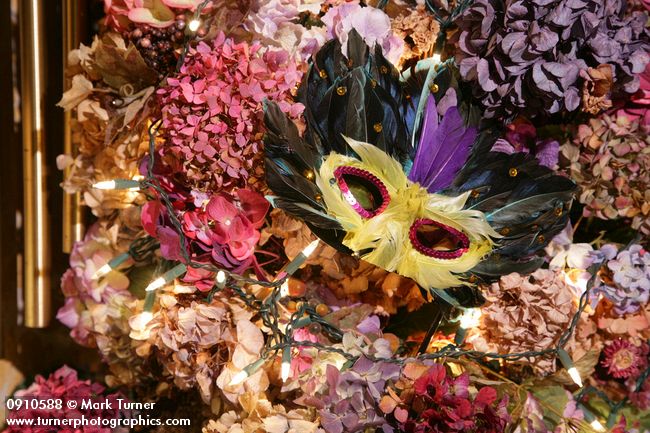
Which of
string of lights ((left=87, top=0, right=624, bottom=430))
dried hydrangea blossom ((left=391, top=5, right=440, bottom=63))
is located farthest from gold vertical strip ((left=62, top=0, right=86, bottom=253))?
dried hydrangea blossom ((left=391, top=5, right=440, bottom=63))

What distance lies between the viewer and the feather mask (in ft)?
2.18

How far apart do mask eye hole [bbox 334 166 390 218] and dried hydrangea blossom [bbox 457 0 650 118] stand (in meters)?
0.16

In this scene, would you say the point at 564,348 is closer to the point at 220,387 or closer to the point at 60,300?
the point at 220,387

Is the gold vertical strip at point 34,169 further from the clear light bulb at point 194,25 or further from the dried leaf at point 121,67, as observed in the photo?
Answer: the clear light bulb at point 194,25

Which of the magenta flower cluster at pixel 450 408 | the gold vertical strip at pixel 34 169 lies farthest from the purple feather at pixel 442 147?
the gold vertical strip at pixel 34 169

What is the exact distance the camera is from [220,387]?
28.5 inches

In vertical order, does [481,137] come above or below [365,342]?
above

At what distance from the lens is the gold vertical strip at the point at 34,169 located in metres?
0.89

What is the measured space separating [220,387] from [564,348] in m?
0.45

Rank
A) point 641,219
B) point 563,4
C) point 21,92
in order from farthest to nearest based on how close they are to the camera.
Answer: point 21,92
point 641,219
point 563,4

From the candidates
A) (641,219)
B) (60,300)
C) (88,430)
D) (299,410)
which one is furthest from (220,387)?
(641,219)

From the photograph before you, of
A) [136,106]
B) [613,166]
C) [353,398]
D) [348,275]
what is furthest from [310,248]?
[613,166]

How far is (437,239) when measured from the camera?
742 mm

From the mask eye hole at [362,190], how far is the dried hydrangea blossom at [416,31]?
0.18 metres
